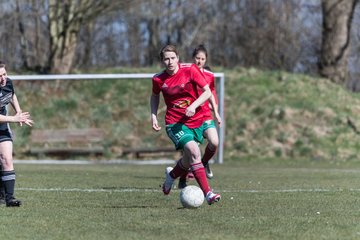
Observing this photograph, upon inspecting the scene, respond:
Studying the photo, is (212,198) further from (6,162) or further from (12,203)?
(6,162)

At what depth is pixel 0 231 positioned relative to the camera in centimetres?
684

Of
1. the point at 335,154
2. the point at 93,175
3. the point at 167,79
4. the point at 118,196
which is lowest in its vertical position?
the point at 335,154

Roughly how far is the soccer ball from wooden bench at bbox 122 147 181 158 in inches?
548

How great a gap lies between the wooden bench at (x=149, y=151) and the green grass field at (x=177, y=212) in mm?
9828

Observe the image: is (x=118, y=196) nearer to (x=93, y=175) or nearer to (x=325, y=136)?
(x=93, y=175)

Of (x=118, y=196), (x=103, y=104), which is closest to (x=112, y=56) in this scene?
(x=103, y=104)

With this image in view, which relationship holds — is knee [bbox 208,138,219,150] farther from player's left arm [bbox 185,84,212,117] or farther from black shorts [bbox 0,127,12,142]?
black shorts [bbox 0,127,12,142]

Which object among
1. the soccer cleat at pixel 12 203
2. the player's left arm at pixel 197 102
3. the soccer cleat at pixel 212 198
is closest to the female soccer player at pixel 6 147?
the soccer cleat at pixel 12 203

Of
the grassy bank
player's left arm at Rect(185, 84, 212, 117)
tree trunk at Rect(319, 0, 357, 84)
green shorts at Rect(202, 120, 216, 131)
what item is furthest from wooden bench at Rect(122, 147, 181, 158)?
player's left arm at Rect(185, 84, 212, 117)

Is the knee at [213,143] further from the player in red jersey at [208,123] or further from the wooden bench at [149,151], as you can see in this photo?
the wooden bench at [149,151]

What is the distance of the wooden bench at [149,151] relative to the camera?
73.9 ft

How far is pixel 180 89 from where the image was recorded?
9234 mm

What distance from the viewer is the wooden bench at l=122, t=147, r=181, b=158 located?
22.5 m

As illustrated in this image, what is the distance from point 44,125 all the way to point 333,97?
976cm
